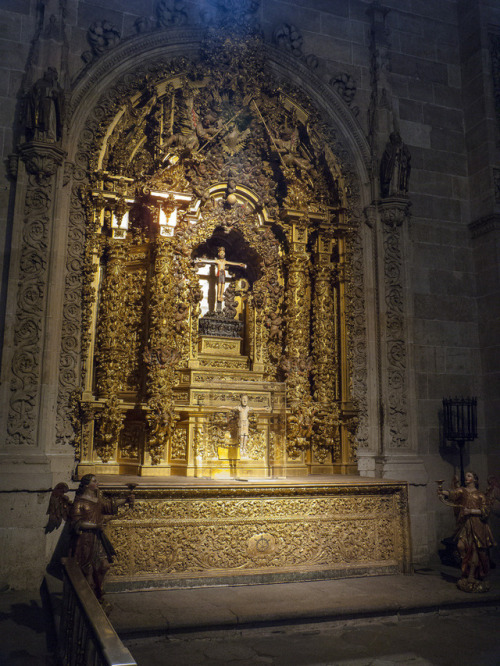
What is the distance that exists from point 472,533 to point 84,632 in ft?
17.1

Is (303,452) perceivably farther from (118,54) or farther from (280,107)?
(118,54)

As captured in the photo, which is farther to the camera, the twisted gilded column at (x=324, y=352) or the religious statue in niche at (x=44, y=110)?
the twisted gilded column at (x=324, y=352)

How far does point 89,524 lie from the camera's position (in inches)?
236

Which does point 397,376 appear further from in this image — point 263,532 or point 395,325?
point 263,532

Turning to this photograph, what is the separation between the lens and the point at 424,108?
→ 35.6ft

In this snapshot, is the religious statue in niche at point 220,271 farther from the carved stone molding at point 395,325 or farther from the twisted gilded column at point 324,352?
the carved stone molding at point 395,325

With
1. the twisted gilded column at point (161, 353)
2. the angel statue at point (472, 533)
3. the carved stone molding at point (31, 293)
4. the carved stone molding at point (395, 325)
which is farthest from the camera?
the carved stone molding at point (395, 325)

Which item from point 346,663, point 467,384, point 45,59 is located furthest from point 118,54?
point 346,663

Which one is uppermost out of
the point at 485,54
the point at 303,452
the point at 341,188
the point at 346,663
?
the point at 485,54

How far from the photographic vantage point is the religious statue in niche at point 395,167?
9977 mm

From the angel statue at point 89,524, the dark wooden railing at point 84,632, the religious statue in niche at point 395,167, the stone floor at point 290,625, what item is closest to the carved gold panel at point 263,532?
the stone floor at point 290,625

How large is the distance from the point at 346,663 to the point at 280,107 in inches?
322

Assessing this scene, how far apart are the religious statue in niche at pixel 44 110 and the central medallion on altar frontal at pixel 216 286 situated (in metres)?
0.86

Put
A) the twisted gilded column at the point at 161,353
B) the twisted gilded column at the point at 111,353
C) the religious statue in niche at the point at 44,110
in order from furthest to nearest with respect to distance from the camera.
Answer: the twisted gilded column at the point at 161,353
the twisted gilded column at the point at 111,353
the religious statue in niche at the point at 44,110
